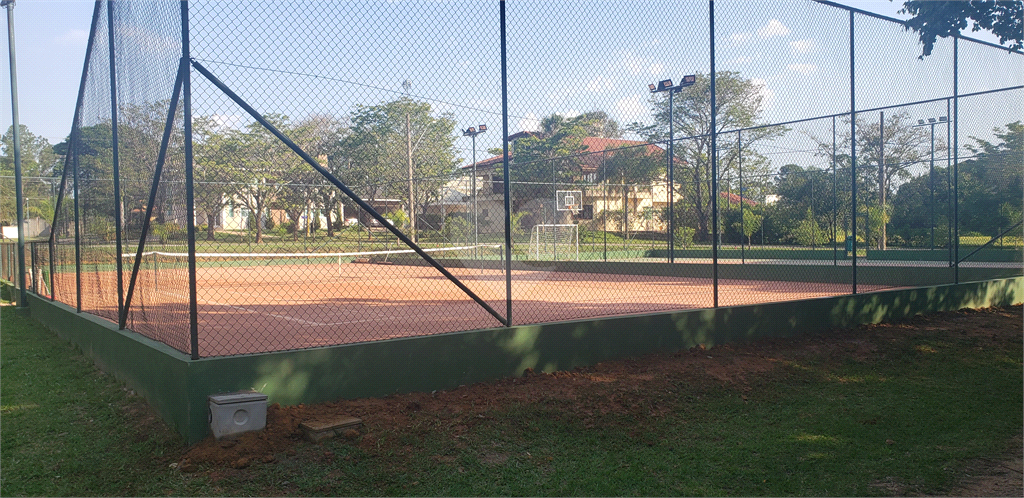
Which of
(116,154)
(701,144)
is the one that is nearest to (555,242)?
(701,144)

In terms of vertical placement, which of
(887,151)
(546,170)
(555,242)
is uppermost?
(887,151)

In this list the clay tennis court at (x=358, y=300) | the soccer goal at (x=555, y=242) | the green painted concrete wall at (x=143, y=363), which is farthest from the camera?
the soccer goal at (x=555, y=242)

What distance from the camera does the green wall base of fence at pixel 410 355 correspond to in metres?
4.38

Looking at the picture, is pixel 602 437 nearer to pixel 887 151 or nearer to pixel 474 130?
pixel 474 130

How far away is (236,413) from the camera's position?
161 inches

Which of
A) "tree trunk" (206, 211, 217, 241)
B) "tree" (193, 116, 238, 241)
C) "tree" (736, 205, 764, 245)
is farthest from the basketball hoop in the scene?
"tree" (193, 116, 238, 241)

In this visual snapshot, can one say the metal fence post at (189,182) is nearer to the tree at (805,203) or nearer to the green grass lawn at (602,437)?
the green grass lawn at (602,437)

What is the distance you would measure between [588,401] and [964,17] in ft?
18.6

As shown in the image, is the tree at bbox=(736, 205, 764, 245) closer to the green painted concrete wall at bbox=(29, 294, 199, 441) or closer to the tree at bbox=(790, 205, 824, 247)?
the tree at bbox=(790, 205, 824, 247)

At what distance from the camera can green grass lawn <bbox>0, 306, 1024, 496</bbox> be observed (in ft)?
12.0

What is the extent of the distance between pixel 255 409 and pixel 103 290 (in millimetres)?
4912

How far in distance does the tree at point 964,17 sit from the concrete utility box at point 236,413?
729 cm

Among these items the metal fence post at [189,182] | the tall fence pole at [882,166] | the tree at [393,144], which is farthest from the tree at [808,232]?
the metal fence post at [189,182]

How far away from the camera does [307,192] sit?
7469 mm
